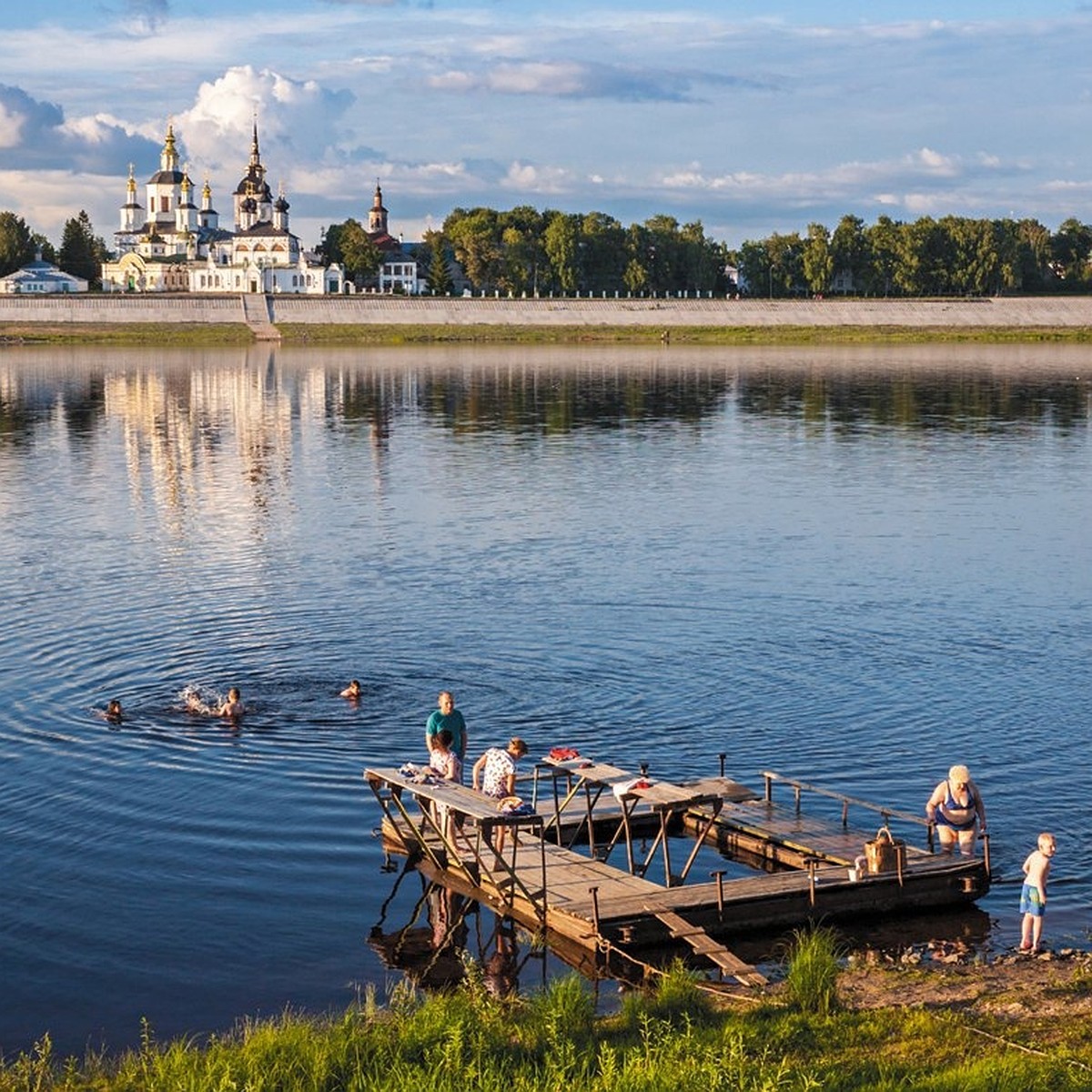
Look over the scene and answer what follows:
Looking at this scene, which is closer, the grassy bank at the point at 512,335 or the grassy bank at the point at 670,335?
the grassy bank at the point at 512,335

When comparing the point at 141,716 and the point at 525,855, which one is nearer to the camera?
the point at 525,855

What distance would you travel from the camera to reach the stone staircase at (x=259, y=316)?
173250mm

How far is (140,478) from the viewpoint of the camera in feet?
194

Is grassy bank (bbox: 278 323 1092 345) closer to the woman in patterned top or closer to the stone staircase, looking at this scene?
the stone staircase

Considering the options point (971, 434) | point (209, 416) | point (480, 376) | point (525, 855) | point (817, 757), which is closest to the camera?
point (525, 855)

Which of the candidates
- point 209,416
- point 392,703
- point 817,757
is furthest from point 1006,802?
point 209,416

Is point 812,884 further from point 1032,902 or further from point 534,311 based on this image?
point 534,311

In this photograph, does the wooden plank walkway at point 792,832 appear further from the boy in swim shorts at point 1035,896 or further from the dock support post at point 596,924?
the dock support post at point 596,924

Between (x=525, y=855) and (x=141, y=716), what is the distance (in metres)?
9.97

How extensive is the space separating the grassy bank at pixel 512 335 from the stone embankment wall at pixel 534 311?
7.25 ft

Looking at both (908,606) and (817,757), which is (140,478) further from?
(817,757)

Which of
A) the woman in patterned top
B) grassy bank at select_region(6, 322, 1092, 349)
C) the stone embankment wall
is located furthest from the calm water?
the stone embankment wall

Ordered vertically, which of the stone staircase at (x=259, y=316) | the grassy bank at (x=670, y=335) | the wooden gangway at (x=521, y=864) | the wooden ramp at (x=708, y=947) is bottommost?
the wooden ramp at (x=708, y=947)

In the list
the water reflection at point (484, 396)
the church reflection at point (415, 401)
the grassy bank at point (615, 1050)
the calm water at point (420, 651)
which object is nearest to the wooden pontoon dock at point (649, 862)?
the calm water at point (420, 651)
